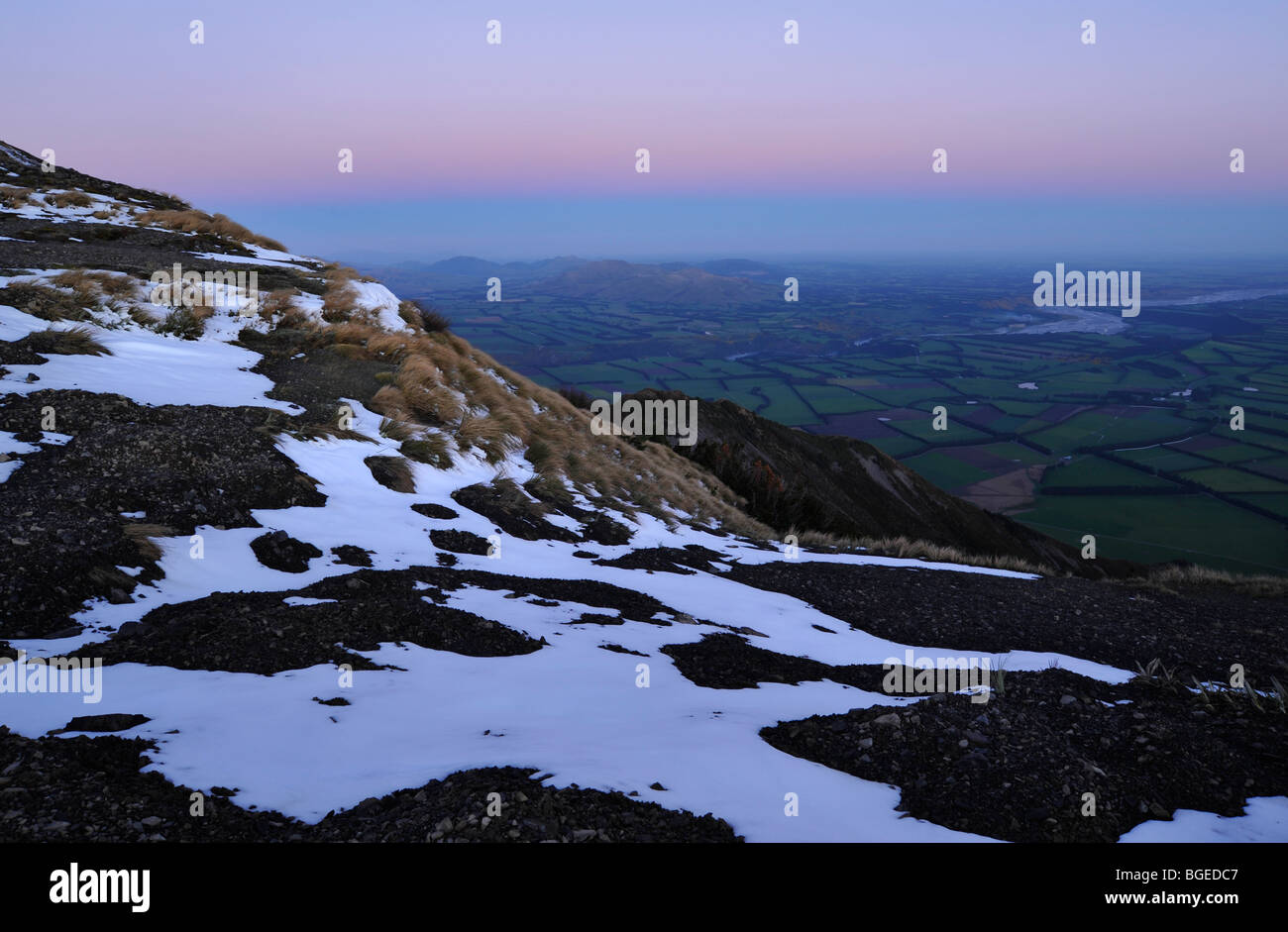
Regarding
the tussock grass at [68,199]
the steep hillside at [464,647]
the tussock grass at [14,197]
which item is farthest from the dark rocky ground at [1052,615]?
the tussock grass at [68,199]

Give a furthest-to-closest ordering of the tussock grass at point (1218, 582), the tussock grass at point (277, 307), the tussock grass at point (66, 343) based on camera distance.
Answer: the tussock grass at point (277, 307), the tussock grass at point (1218, 582), the tussock grass at point (66, 343)

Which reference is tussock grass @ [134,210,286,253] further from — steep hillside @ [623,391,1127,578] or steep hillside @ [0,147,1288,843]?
steep hillside @ [623,391,1127,578]

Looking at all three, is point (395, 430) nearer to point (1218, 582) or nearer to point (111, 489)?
point (111, 489)

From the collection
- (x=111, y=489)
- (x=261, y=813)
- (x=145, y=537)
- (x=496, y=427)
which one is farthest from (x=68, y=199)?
(x=261, y=813)

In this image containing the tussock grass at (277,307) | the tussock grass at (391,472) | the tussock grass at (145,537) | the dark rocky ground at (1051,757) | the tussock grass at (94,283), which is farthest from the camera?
the tussock grass at (277,307)

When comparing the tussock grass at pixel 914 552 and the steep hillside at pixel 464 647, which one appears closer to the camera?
the steep hillside at pixel 464 647

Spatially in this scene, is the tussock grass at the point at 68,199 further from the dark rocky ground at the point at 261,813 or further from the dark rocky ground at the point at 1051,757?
the dark rocky ground at the point at 1051,757
